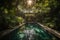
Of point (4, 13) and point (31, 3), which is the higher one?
point (4, 13)

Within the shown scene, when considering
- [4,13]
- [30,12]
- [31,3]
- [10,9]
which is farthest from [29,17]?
[4,13]

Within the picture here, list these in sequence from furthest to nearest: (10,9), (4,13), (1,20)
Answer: (10,9) < (4,13) < (1,20)

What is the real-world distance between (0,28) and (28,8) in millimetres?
20800

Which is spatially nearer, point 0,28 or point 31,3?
point 0,28

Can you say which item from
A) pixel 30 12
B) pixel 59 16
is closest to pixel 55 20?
pixel 59 16

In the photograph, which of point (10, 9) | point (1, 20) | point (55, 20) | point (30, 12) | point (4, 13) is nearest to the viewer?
point (1, 20)

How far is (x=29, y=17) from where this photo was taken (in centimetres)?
3048

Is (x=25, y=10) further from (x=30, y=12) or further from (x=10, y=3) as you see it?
(x=10, y=3)

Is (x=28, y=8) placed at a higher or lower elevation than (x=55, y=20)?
lower

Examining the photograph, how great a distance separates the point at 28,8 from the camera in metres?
31.3

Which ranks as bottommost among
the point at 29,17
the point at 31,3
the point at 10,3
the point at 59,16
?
the point at 29,17

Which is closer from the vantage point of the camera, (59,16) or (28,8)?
(59,16)

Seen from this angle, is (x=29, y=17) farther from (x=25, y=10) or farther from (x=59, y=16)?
(x=59, y=16)

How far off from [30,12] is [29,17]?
1230mm
